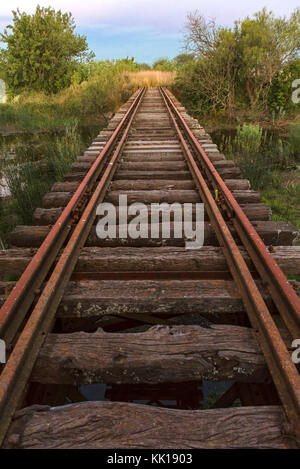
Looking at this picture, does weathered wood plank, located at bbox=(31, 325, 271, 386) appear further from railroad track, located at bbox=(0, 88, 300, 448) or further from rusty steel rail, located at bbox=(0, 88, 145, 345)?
rusty steel rail, located at bbox=(0, 88, 145, 345)

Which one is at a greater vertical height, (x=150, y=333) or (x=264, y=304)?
(x=264, y=304)

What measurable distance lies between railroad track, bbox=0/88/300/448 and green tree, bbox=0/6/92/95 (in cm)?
1652

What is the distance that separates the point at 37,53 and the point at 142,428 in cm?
1963

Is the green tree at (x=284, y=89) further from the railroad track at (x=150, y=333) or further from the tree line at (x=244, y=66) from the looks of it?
the railroad track at (x=150, y=333)

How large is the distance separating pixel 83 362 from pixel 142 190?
2714 millimetres

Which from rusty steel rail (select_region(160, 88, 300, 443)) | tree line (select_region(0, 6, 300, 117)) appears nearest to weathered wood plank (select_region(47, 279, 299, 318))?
rusty steel rail (select_region(160, 88, 300, 443))

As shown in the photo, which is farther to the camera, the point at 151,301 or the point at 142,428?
the point at 151,301

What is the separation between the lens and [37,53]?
17203 mm

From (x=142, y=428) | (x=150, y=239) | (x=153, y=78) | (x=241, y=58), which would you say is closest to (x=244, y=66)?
(x=241, y=58)

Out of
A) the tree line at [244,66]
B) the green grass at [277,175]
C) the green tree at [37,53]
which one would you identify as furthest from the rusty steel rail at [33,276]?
the green tree at [37,53]

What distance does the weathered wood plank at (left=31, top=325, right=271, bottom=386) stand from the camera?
171cm

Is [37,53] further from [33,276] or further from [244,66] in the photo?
[33,276]

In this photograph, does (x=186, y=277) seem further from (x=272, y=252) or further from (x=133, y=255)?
(x=272, y=252)

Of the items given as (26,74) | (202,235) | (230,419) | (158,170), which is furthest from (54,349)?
(26,74)
